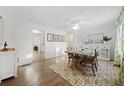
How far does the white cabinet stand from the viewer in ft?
8.15

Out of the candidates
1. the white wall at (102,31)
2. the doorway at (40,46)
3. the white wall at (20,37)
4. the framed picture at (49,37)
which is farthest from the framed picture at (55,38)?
→ the white wall at (20,37)

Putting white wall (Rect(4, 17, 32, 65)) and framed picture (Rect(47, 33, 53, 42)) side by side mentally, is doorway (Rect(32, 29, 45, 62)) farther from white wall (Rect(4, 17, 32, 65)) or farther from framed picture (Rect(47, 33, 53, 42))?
white wall (Rect(4, 17, 32, 65))

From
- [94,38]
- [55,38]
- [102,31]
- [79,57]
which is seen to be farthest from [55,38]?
[79,57]

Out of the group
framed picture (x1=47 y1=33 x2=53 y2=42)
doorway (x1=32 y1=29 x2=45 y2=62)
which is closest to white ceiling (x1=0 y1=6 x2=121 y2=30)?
doorway (x1=32 y1=29 x2=45 y2=62)

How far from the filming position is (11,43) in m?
3.87

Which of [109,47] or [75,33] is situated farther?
[75,33]

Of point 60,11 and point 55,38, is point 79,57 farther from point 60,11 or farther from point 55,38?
point 55,38

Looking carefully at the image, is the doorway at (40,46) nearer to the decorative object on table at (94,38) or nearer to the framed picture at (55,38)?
the framed picture at (55,38)

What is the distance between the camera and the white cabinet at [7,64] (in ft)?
8.15

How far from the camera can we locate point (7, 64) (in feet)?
8.59
